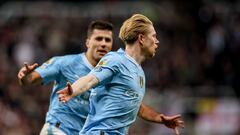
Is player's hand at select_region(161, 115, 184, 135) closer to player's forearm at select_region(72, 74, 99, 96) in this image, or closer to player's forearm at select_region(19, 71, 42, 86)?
player's forearm at select_region(19, 71, 42, 86)

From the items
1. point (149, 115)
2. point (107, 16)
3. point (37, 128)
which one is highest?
point (149, 115)

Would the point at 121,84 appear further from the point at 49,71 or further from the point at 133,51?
the point at 49,71

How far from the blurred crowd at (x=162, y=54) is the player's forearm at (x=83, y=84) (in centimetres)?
884

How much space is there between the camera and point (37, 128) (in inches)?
698

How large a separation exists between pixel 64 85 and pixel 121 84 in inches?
75.3

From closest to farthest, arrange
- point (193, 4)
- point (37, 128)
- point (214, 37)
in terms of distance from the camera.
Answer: point (37, 128) → point (214, 37) → point (193, 4)

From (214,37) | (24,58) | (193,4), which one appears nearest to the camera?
(24,58)

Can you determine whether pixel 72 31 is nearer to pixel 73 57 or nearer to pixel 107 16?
pixel 107 16

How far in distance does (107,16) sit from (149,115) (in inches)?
445

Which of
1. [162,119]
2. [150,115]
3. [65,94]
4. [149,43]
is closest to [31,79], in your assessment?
[150,115]

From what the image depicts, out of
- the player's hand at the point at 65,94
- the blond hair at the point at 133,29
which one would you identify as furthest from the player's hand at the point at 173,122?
the player's hand at the point at 65,94

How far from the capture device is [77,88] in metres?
8.16

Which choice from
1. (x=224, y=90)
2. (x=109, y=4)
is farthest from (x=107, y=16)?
(x=224, y=90)

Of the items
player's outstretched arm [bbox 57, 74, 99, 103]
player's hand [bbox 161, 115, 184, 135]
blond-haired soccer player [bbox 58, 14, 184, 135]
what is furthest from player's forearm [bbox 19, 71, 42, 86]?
player's outstretched arm [bbox 57, 74, 99, 103]
